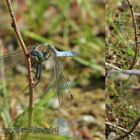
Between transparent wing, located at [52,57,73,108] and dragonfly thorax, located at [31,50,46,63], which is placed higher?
dragonfly thorax, located at [31,50,46,63]

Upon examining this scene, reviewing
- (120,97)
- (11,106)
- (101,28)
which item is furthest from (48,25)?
(120,97)

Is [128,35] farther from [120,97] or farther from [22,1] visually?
[22,1]

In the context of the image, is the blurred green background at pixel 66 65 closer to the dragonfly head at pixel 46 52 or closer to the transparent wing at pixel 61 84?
the transparent wing at pixel 61 84

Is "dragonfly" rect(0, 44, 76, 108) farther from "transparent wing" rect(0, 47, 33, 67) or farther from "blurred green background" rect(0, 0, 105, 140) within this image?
"blurred green background" rect(0, 0, 105, 140)

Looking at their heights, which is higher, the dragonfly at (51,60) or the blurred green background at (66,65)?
the dragonfly at (51,60)

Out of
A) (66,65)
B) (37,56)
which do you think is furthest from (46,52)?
(66,65)

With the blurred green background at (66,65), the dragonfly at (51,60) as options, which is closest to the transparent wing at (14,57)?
the dragonfly at (51,60)

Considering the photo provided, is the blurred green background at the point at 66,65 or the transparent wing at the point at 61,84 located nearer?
the transparent wing at the point at 61,84

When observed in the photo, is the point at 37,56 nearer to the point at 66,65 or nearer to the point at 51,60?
the point at 51,60

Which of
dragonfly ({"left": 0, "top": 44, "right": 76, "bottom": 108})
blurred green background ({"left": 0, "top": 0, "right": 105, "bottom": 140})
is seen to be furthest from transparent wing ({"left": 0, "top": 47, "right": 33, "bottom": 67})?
blurred green background ({"left": 0, "top": 0, "right": 105, "bottom": 140})
